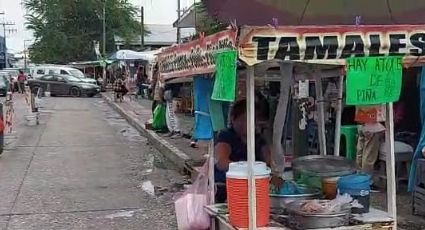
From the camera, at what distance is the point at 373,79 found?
15.6 feet

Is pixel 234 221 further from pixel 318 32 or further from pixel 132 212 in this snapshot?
pixel 132 212

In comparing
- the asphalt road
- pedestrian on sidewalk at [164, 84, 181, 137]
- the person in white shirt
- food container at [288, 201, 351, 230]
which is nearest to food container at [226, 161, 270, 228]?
food container at [288, 201, 351, 230]

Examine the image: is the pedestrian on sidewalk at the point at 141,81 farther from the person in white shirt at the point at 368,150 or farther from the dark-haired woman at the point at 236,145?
the dark-haired woman at the point at 236,145

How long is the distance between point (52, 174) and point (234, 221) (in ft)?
23.3

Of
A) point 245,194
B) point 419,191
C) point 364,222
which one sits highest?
point 245,194

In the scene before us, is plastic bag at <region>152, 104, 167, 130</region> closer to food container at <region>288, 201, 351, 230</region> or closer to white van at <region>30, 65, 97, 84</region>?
food container at <region>288, 201, 351, 230</region>

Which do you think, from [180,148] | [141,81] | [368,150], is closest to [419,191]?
[368,150]

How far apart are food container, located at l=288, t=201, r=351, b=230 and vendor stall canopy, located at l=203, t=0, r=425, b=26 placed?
5.68 ft

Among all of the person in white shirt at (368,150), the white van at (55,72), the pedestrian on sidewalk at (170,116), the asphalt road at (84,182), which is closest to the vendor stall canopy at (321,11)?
the asphalt road at (84,182)

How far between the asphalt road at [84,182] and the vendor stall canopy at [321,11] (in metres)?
2.92

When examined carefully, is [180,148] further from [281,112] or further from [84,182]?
[281,112]

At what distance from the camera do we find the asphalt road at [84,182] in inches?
324

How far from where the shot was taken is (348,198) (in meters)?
5.29

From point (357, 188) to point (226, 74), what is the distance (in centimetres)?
145
